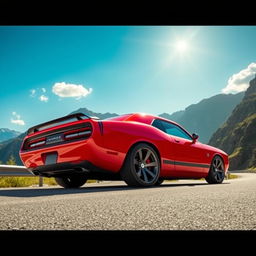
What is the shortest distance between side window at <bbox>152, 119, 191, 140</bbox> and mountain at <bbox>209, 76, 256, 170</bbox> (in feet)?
256

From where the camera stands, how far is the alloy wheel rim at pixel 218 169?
769cm

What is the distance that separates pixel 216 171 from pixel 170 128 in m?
2.07

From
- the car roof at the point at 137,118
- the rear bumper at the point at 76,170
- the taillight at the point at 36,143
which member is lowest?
the rear bumper at the point at 76,170

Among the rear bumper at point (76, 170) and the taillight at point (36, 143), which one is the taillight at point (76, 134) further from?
the taillight at point (36, 143)

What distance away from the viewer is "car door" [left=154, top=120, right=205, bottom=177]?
6.21 m

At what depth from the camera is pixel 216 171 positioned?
7.71m

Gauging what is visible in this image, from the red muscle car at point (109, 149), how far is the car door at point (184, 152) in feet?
0.07

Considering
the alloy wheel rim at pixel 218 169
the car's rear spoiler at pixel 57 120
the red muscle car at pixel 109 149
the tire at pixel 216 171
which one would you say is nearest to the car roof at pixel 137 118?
the red muscle car at pixel 109 149

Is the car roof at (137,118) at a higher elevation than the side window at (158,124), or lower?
higher

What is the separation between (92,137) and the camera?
4.70m
